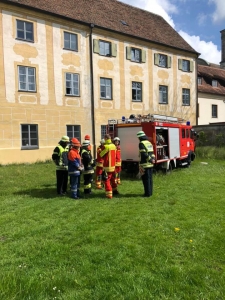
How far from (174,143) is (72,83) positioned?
9.83m

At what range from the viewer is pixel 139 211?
6.58m

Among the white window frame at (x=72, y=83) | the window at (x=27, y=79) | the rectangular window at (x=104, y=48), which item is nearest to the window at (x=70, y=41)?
the white window frame at (x=72, y=83)

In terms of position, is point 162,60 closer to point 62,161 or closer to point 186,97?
point 186,97

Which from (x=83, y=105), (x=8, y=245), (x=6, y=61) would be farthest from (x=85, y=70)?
(x=8, y=245)

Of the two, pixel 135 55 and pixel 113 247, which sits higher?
pixel 135 55

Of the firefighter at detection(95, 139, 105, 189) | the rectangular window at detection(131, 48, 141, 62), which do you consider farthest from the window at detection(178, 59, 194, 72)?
the firefighter at detection(95, 139, 105, 189)

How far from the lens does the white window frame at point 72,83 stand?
19703 mm

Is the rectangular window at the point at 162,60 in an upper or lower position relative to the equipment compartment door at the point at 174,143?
upper

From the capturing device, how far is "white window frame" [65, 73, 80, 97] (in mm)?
19703

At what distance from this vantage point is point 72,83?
65.4ft

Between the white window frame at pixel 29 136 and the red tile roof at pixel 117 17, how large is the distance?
733 cm

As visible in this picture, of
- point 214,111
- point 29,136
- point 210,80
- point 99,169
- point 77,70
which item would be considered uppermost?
point 210,80

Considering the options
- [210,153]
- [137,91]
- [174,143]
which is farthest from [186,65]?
[174,143]

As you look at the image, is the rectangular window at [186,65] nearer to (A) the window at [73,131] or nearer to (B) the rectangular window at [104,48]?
(B) the rectangular window at [104,48]
